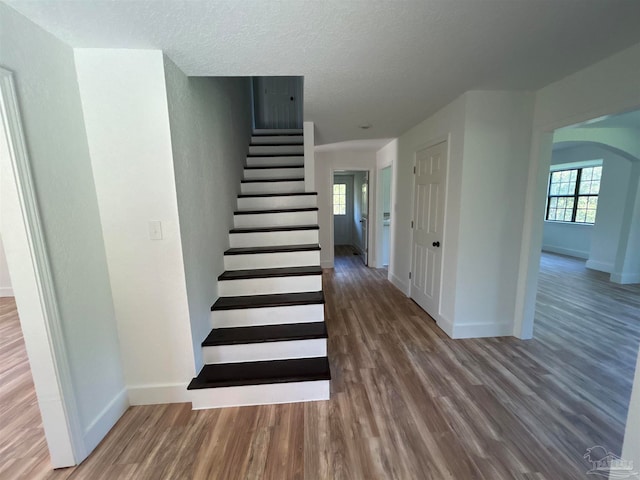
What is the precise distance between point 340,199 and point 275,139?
12.2 ft

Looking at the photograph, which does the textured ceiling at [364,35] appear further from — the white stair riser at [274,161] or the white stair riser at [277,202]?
the white stair riser at [274,161]

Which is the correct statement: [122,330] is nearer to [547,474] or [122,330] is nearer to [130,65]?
[130,65]

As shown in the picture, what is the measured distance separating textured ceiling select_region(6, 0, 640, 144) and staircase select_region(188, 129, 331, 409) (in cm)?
135

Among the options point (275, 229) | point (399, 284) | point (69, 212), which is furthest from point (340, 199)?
point (69, 212)

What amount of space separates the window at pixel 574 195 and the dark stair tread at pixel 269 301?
6581 mm

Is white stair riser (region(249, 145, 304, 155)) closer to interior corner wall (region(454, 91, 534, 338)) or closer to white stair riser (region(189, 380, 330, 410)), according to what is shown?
interior corner wall (region(454, 91, 534, 338))

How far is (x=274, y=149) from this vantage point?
147 inches

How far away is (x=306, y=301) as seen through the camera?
2.03 metres

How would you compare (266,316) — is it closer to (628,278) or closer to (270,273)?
(270,273)

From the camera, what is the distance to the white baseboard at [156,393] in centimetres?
173

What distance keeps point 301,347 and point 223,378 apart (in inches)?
21.9

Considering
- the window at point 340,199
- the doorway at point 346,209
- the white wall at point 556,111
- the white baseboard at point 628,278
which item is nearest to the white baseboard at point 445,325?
the white wall at point 556,111

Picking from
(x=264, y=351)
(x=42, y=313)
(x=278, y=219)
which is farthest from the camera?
(x=278, y=219)

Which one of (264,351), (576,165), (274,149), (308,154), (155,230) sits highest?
(274,149)
